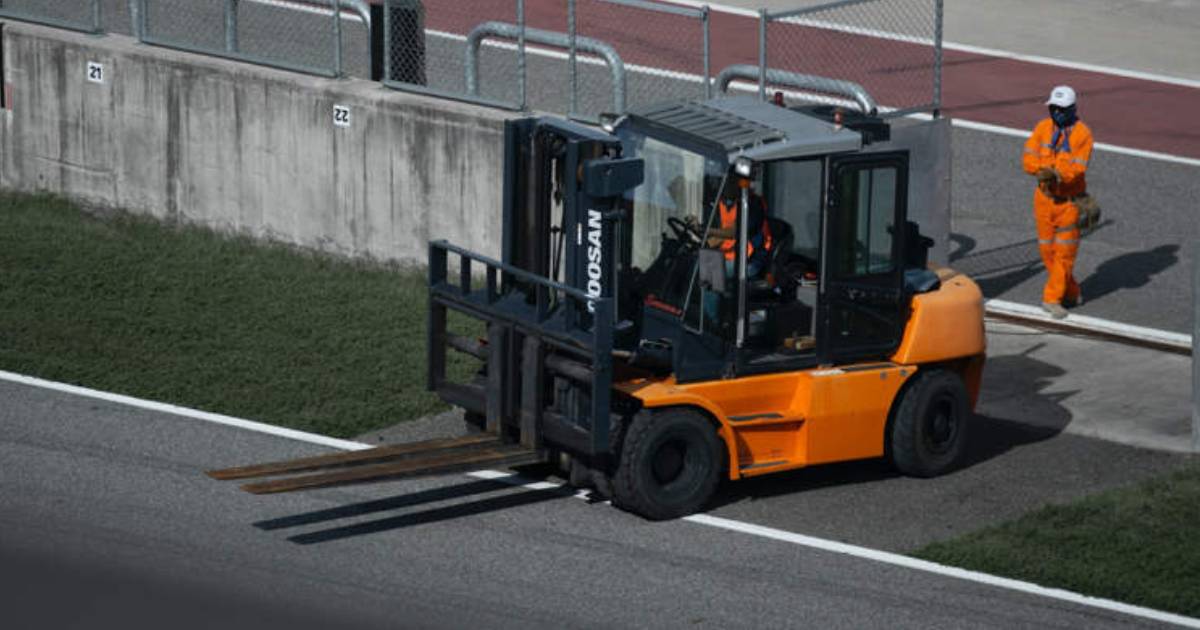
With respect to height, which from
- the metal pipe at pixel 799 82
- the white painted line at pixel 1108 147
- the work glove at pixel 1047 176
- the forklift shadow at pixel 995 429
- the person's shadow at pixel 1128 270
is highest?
the metal pipe at pixel 799 82

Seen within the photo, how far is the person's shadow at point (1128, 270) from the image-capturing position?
16.9m

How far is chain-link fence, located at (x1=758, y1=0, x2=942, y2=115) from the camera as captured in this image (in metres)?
18.9

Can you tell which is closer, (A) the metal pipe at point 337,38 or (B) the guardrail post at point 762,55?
(B) the guardrail post at point 762,55

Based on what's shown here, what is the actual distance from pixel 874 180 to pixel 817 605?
2908mm

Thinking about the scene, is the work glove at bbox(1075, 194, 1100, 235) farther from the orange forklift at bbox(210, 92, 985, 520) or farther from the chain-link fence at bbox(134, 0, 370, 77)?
the chain-link fence at bbox(134, 0, 370, 77)

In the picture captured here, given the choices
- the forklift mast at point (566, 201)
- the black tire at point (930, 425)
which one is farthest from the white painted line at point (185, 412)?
the black tire at point (930, 425)

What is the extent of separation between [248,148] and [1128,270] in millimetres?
7776

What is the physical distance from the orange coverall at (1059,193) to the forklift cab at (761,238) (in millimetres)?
4220

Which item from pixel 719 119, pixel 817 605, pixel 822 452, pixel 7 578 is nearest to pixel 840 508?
pixel 822 452

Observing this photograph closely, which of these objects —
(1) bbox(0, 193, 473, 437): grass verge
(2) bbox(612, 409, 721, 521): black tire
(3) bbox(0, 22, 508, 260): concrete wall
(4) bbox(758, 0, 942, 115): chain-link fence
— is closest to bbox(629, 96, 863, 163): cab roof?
(2) bbox(612, 409, 721, 521): black tire

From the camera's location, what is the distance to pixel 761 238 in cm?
1168

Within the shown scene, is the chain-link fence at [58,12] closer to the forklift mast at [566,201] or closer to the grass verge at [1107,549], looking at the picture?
the forklift mast at [566,201]

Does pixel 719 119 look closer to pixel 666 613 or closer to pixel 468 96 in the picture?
pixel 666 613

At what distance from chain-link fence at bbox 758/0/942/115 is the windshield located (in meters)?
6.15
